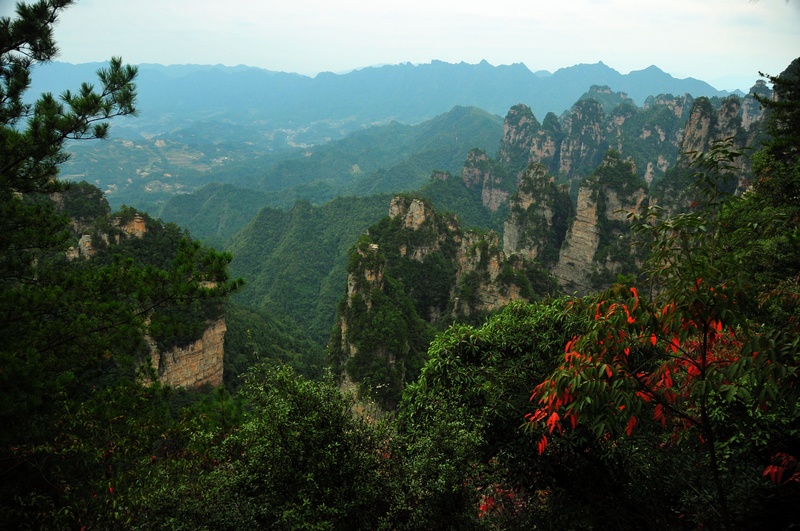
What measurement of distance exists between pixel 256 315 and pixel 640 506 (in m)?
Answer: 41.7

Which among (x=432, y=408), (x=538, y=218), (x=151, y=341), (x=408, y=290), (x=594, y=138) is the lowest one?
(x=408, y=290)

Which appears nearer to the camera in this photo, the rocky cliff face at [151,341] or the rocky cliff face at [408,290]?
the rocky cliff face at [151,341]

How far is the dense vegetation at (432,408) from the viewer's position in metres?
4.37

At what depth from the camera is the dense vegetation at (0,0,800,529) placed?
172 inches

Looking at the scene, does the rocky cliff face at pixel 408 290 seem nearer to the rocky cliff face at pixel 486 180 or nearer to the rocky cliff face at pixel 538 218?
the rocky cliff face at pixel 538 218

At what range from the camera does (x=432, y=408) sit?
23.7 feet

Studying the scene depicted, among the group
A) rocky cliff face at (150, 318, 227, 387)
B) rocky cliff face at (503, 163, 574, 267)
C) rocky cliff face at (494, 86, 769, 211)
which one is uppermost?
rocky cliff face at (494, 86, 769, 211)

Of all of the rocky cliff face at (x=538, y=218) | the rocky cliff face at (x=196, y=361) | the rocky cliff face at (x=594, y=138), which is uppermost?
the rocky cliff face at (x=594, y=138)

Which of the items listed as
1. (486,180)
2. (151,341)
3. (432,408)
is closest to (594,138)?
(486,180)

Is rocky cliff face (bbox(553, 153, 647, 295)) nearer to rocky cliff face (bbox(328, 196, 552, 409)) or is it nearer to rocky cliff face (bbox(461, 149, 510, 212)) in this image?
rocky cliff face (bbox(328, 196, 552, 409))

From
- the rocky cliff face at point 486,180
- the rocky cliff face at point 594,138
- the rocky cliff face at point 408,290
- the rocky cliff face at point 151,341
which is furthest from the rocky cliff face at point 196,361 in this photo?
the rocky cliff face at point 594,138

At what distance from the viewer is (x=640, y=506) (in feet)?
19.6

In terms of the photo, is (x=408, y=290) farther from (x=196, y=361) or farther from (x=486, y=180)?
(x=486, y=180)


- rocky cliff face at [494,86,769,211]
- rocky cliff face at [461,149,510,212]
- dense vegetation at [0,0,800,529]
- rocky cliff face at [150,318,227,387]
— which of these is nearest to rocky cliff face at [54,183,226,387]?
rocky cliff face at [150,318,227,387]
